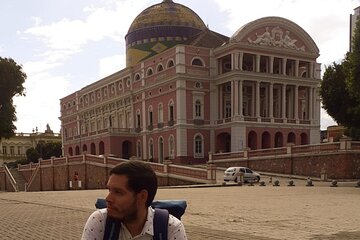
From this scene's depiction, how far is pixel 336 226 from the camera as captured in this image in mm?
9047

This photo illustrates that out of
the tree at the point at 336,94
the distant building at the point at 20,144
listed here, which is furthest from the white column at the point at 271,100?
the distant building at the point at 20,144

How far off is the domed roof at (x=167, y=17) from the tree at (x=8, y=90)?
85.0ft

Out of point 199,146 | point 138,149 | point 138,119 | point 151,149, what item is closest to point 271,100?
point 199,146

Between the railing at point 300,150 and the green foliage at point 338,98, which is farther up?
the green foliage at point 338,98

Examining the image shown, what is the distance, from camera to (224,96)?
1950 inches

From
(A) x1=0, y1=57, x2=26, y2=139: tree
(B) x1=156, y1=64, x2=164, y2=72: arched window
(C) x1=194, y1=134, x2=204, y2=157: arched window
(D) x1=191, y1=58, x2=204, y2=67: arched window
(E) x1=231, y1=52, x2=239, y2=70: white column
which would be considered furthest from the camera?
(B) x1=156, y1=64, x2=164, y2=72: arched window

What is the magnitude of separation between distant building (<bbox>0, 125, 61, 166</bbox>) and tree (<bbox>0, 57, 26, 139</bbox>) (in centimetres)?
5826

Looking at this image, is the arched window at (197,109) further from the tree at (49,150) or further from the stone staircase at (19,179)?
the tree at (49,150)

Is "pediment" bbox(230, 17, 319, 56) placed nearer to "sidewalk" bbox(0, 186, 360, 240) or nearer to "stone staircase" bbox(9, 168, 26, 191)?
"stone staircase" bbox(9, 168, 26, 191)

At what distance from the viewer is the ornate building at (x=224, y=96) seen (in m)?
46.5

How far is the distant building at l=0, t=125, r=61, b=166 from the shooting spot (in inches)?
3600

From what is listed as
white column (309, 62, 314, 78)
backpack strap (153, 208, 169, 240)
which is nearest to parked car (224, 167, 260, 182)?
white column (309, 62, 314, 78)

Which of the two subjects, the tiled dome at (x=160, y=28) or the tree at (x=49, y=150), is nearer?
the tiled dome at (x=160, y=28)

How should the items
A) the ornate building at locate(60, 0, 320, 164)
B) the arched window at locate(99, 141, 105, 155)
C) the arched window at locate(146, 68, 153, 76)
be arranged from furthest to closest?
the arched window at locate(99, 141, 105, 155), the arched window at locate(146, 68, 153, 76), the ornate building at locate(60, 0, 320, 164)
